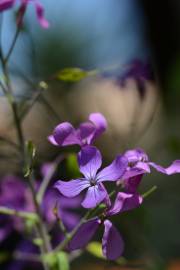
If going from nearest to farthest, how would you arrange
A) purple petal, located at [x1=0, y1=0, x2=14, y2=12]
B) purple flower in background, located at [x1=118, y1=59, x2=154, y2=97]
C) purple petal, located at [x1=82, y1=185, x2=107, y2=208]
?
purple petal, located at [x1=82, y1=185, x2=107, y2=208] < purple petal, located at [x1=0, y1=0, x2=14, y2=12] < purple flower in background, located at [x1=118, y1=59, x2=154, y2=97]

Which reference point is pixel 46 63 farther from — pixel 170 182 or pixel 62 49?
pixel 170 182

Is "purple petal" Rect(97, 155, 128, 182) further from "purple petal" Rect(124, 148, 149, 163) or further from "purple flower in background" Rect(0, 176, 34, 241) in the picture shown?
"purple flower in background" Rect(0, 176, 34, 241)

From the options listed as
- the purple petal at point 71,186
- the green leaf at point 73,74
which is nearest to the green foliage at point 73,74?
the green leaf at point 73,74

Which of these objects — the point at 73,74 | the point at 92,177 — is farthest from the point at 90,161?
the point at 73,74

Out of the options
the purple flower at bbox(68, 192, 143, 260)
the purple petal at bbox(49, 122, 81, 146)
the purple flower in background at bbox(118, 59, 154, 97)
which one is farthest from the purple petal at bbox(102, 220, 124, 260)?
the purple flower in background at bbox(118, 59, 154, 97)

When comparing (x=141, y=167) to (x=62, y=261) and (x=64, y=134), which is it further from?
(x=62, y=261)

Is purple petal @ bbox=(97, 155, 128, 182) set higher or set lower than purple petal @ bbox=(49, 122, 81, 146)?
lower
